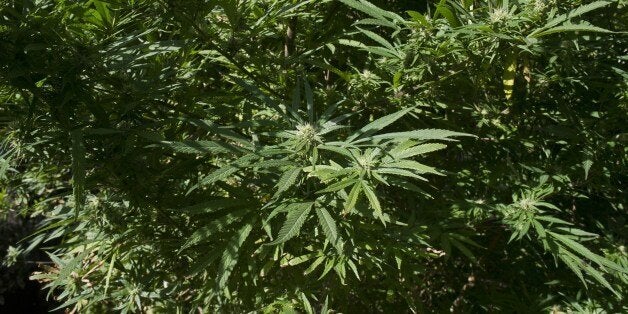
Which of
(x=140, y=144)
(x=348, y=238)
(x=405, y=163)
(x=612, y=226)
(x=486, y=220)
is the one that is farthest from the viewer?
(x=612, y=226)

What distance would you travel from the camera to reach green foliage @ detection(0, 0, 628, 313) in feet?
4.16

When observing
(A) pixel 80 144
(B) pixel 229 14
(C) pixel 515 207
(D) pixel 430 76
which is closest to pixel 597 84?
(C) pixel 515 207

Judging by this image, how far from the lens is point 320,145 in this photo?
1.24 meters

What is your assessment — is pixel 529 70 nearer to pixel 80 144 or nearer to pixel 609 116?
pixel 609 116

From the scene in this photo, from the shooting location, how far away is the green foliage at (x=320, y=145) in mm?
1267

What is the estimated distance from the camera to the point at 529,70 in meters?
1.73

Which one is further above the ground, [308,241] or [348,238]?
[348,238]

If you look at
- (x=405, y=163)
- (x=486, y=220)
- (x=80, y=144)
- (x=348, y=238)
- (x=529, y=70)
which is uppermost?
(x=80, y=144)

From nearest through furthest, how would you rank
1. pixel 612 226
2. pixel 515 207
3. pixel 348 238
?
pixel 348 238, pixel 515 207, pixel 612 226

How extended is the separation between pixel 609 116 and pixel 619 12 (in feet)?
1.10

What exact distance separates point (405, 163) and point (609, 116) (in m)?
1.00

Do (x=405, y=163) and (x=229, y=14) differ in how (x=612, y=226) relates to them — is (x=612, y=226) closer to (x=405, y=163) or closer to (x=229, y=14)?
(x=405, y=163)

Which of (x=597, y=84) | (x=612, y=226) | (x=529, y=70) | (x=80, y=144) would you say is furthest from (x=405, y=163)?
(x=612, y=226)

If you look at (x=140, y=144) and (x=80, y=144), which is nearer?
(x=80, y=144)
